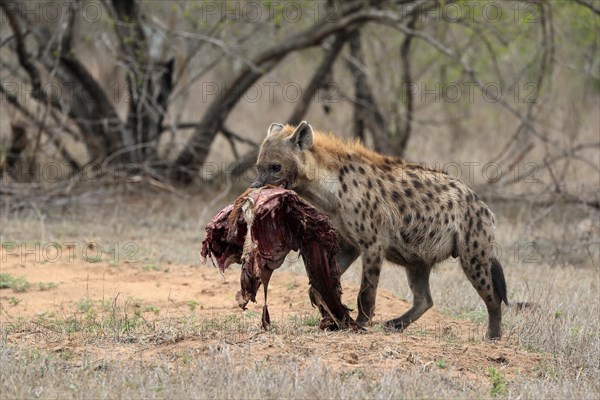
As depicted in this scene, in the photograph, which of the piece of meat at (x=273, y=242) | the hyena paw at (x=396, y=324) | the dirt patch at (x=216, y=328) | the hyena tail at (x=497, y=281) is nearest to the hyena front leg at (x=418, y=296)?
the hyena paw at (x=396, y=324)

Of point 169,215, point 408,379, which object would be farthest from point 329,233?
point 169,215

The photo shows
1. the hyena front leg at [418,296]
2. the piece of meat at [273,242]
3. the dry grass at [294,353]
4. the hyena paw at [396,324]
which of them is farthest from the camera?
the hyena front leg at [418,296]

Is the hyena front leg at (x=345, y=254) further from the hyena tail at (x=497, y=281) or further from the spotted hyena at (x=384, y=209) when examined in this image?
the hyena tail at (x=497, y=281)

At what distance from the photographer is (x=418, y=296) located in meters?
7.54

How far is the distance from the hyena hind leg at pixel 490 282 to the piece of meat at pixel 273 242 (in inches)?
45.3

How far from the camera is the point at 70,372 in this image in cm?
540

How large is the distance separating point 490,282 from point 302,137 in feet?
5.97

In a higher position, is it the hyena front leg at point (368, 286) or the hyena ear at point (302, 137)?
the hyena ear at point (302, 137)

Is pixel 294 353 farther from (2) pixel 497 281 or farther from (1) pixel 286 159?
(2) pixel 497 281

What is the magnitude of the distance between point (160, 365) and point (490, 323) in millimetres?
2862

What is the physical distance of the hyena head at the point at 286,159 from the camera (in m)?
7.04

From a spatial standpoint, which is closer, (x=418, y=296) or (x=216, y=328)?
(x=216, y=328)

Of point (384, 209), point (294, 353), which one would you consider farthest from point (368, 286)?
point (294, 353)

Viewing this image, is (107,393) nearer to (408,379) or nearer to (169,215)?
(408,379)
